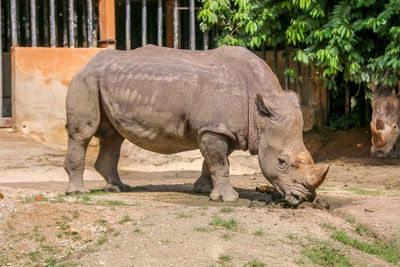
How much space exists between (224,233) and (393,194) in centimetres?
361

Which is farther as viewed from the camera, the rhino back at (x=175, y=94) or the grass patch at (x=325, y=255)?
the rhino back at (x=175, y=94)

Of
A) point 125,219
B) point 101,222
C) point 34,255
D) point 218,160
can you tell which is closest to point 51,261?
point 34,255

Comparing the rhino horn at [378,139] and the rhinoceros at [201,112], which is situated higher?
the rhinoceros at [201,112]

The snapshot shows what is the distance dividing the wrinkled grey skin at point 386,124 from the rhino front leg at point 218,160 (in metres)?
5.46

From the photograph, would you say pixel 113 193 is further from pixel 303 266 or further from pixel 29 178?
A: pixel 303 266

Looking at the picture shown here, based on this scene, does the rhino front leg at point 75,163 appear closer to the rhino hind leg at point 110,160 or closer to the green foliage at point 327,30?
the rhino hind leg at point 110,160

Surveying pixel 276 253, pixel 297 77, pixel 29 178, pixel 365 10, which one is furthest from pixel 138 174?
pixel 276 253

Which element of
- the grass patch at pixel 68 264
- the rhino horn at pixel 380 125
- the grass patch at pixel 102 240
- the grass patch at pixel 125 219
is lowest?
the grass patch at pixel 68 264

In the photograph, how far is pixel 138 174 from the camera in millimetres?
11758

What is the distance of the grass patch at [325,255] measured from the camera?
18.7 ft

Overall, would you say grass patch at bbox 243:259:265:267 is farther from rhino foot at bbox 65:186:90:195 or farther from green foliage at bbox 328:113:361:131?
green foliage at bbox 328:113:361:131

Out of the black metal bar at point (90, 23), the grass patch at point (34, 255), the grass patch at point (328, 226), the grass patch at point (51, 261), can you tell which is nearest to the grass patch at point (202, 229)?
the grass patch at point (328, 226)

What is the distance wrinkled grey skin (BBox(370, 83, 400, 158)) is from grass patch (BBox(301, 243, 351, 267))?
6786 millimetres

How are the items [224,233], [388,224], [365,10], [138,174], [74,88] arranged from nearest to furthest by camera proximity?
[224,233] < [388,224] < [74,88] < [138,174] < [365,10]
